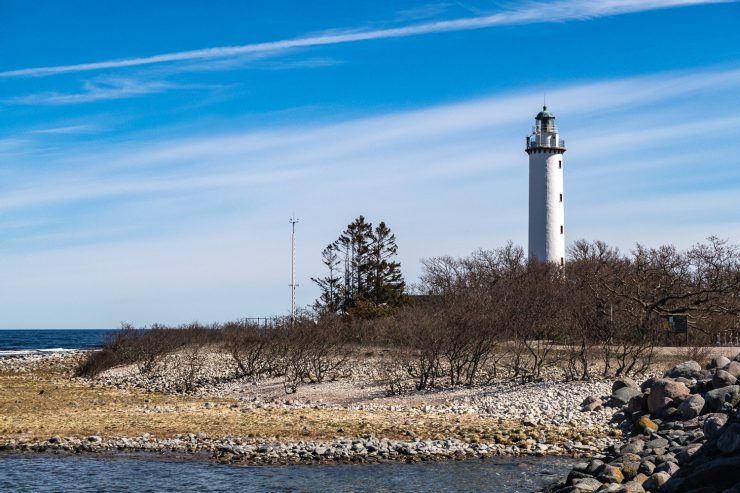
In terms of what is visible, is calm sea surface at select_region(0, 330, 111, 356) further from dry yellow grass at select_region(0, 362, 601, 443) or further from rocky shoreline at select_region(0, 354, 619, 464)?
rocky shoreline at select_region(0, 354, 619, 464)

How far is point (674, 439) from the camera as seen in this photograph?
1513cm

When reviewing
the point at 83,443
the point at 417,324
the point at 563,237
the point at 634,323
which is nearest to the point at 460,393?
the point at 417,324

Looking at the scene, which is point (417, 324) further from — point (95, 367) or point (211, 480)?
point (95, 367)

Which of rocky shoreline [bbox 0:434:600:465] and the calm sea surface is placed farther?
the calm sea surface

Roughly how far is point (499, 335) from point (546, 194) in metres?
26.0

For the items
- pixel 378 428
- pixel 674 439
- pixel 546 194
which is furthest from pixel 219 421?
pixel 546 194

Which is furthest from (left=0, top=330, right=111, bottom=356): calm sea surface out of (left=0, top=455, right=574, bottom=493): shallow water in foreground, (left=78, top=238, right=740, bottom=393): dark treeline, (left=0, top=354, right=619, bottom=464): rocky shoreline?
(left=0, top=455, right=574, bottom=493): shallow water in foreground

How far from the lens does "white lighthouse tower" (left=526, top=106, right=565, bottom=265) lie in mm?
51688

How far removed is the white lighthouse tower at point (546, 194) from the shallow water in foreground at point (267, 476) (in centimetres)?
3623

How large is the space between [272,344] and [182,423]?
11696 mm

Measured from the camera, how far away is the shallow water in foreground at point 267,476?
14359 millimetres

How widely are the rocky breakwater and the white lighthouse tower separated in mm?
29300

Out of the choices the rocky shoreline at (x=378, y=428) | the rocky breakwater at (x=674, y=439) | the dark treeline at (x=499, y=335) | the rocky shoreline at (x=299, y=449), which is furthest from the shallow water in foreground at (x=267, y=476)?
the dark treeline at (x=499, y=335)

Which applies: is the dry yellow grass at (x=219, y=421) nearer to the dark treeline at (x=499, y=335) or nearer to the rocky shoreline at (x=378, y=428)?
the rocky shoreline at (x=378, y=428)
